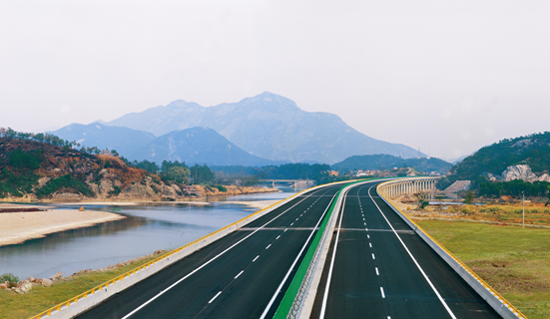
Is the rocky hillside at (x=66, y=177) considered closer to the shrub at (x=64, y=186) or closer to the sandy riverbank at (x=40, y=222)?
the shrub at (x=64, y=186)

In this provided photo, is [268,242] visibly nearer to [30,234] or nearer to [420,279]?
[420,279]

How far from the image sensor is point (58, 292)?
25828mm

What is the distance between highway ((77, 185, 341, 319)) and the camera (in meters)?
20.7

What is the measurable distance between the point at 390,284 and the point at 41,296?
21723 mm

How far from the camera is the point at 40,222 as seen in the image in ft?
269

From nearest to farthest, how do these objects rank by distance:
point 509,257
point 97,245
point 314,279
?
point 314,279, point 509,257, point 97,245

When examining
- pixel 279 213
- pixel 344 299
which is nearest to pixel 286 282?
pixel 344 299

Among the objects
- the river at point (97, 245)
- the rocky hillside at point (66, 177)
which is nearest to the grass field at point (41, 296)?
the river at point (97, 245)

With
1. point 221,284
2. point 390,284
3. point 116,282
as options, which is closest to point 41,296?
point 116,282

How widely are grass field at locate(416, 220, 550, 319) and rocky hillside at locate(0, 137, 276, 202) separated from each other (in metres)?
121

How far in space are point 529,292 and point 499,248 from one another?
1778cm

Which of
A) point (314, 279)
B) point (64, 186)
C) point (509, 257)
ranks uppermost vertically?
point (64, 186)

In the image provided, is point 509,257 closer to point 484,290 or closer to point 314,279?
point 484,290

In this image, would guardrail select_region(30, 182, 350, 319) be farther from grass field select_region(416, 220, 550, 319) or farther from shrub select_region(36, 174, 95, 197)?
shrub select_region(36, 174, 95, 197)
